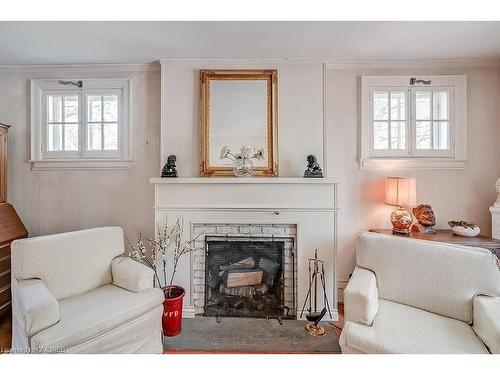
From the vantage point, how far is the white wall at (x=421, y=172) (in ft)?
8.12

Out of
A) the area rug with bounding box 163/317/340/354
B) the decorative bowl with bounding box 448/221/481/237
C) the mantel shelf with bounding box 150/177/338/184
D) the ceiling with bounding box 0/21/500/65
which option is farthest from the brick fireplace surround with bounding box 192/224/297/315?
the ceiling with bounding box 0/21/500/65

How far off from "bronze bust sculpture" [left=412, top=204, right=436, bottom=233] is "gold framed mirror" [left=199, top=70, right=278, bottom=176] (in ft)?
4.66

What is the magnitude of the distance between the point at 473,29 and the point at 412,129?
866 mm

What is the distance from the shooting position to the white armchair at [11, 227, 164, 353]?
1.44m

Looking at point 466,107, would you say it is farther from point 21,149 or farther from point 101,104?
point 21,149

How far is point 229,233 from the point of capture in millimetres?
2340

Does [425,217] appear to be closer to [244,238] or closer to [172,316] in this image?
[244,238]

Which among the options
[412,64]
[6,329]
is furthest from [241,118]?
[6,329]

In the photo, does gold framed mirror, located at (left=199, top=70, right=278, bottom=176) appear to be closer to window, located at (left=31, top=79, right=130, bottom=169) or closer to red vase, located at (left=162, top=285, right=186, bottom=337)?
window, located at (left=31, top=79, right=130, bottom=169)

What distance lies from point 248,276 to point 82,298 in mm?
1337

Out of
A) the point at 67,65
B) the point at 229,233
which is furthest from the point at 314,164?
the point at 67,65

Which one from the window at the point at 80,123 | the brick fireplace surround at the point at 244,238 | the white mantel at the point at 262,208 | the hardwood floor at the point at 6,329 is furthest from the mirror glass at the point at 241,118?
the hardwood floor at the point at 6,329

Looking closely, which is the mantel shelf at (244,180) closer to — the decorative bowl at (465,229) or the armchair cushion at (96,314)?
the armchair cushion at (96,314)

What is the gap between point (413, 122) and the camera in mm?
2494
